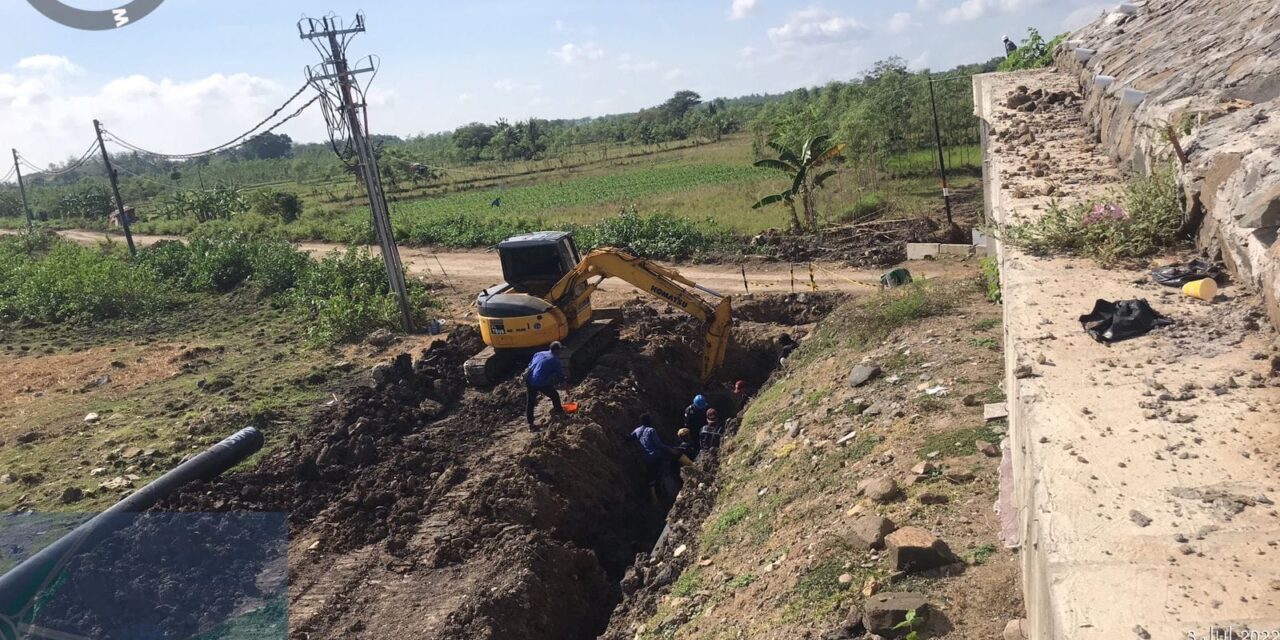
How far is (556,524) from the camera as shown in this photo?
382 inches

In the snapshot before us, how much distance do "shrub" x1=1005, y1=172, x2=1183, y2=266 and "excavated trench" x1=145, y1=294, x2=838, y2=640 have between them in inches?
188

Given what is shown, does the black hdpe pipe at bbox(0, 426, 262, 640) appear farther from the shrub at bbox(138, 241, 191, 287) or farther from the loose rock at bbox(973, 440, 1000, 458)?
the shrub at bbox(138, 241, 191, 287)

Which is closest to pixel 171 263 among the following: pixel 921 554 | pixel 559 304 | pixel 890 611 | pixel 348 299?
pixel 348 299

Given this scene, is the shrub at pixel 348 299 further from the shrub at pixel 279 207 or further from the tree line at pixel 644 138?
the shrub at pixel 279 207

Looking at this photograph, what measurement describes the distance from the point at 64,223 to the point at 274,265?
39.9 meters

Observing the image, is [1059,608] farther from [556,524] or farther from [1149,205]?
[556,524]

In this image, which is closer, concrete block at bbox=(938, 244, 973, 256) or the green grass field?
concrete block at bbox=(938, 244, 973, 256)

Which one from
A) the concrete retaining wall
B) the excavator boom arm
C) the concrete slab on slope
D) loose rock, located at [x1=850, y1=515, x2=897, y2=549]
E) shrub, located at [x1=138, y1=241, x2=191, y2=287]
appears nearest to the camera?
the concrete slab on slope

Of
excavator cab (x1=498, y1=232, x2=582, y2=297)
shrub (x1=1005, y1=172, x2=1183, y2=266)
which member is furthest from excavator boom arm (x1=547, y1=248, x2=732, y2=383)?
shrub (x1=1005, y1=172, x2=1183, y2=266)

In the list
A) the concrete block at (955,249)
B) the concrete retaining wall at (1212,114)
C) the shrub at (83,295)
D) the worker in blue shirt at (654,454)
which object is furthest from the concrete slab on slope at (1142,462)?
the shrub at (83,295)

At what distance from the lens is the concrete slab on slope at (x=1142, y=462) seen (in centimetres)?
284

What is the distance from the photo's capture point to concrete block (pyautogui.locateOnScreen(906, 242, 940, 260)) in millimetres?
18844

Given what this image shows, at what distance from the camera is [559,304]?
14.0 m

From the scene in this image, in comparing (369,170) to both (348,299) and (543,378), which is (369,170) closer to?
(348,299)
